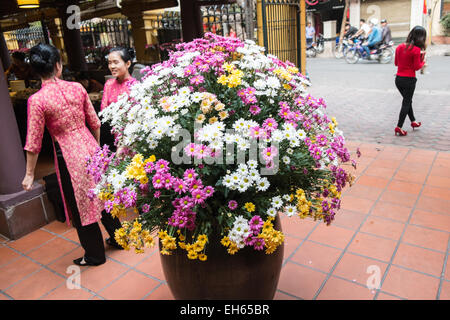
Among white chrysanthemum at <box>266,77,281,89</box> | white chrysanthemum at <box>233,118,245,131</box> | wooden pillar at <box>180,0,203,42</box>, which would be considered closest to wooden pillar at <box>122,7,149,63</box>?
wooden pillar at <box>180,0,203,42</box>

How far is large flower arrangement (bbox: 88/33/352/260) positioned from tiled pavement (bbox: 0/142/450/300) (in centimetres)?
111

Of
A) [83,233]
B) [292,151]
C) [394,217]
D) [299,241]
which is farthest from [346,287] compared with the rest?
[83,233]

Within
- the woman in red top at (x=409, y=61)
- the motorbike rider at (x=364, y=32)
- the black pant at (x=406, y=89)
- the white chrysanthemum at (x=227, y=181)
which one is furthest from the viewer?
the motorbike rider at (x=364, y=32)

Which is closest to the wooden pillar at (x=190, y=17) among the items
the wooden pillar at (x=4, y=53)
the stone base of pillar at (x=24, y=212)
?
the stone base of pillar at (x=24, y=212)

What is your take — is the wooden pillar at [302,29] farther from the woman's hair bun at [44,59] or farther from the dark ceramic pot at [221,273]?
the dark ceramic pot at [221,273]

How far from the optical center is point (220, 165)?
67.3 inches

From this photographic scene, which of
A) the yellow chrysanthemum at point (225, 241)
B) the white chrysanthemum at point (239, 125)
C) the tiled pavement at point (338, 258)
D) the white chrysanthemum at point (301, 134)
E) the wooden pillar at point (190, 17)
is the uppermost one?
the wooden pillar at point (190, 17)

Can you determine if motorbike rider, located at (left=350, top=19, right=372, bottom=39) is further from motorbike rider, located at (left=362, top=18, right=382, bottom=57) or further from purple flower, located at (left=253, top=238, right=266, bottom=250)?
purple flower, located at (left=253, top=238, right=266, bottom=250)

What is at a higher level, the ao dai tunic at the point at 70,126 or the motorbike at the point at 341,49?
the ao dai tunic at the point at 70,126

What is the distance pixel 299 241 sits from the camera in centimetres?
332

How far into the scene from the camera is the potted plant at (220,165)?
1.67 m

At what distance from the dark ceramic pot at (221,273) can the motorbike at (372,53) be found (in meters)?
14.5

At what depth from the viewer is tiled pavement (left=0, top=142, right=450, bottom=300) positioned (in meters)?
2.73

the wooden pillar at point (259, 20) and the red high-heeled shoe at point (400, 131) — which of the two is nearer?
the red high-heeled shoe at point (400, 131)
